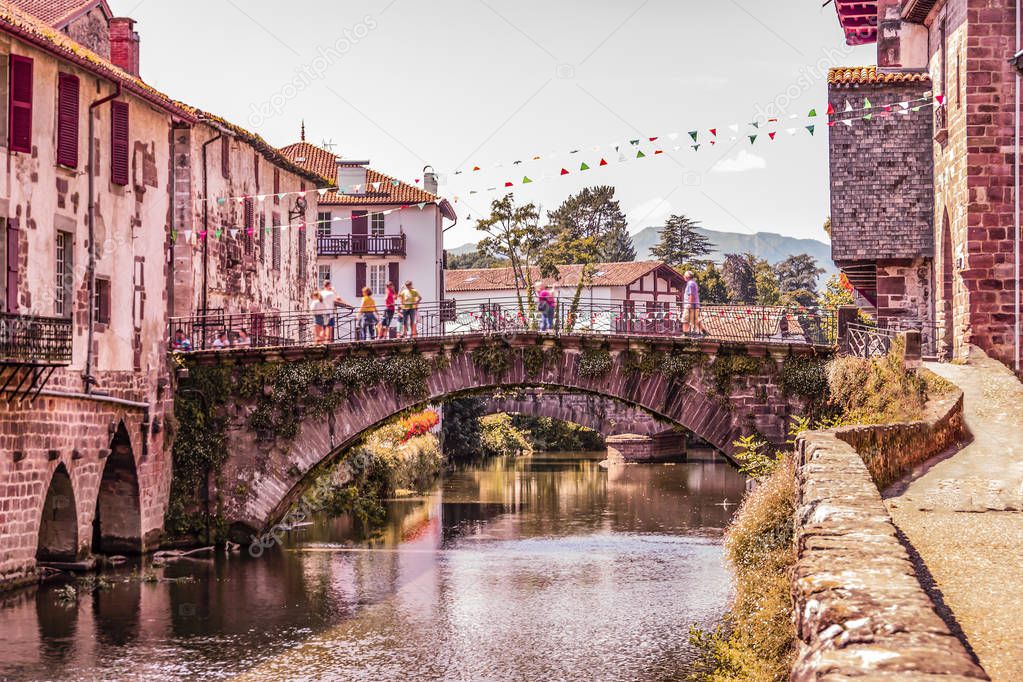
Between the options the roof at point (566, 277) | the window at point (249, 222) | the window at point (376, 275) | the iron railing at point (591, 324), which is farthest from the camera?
the roof at point (566, 277)

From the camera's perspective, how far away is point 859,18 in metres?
40.3

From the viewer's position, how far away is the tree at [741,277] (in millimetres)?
109438

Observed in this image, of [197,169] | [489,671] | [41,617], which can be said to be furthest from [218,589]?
[197,169]

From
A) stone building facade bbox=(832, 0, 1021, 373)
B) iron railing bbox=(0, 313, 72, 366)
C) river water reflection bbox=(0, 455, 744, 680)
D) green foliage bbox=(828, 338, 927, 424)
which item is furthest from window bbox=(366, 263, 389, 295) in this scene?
iron railing bbox=(0, 313, 72, 366)

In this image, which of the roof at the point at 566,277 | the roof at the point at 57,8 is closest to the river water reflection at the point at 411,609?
the roof at the point at 57,8

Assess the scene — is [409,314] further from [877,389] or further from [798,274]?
[798,274]

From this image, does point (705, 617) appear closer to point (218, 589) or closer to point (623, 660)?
point (623, 660)

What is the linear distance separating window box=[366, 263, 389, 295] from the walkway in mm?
41457

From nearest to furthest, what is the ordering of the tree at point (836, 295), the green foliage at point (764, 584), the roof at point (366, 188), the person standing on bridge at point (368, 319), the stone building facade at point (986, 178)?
the green foliage at point (764, 584) → the stone building facade at point (986, 178) → the person standing on bridge at point (368, 319) → the roof at point (366, 188) → the tree at point (836, 295)

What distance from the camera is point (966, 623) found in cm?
810

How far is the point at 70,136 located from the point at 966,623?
20.9 m

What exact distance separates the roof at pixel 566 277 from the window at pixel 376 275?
18.4 m

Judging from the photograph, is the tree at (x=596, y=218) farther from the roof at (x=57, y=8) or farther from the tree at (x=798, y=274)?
the roof at (x=57, y=8)

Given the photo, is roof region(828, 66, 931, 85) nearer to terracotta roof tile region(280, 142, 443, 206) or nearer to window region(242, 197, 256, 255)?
window region(242, 197, 256, 255)
